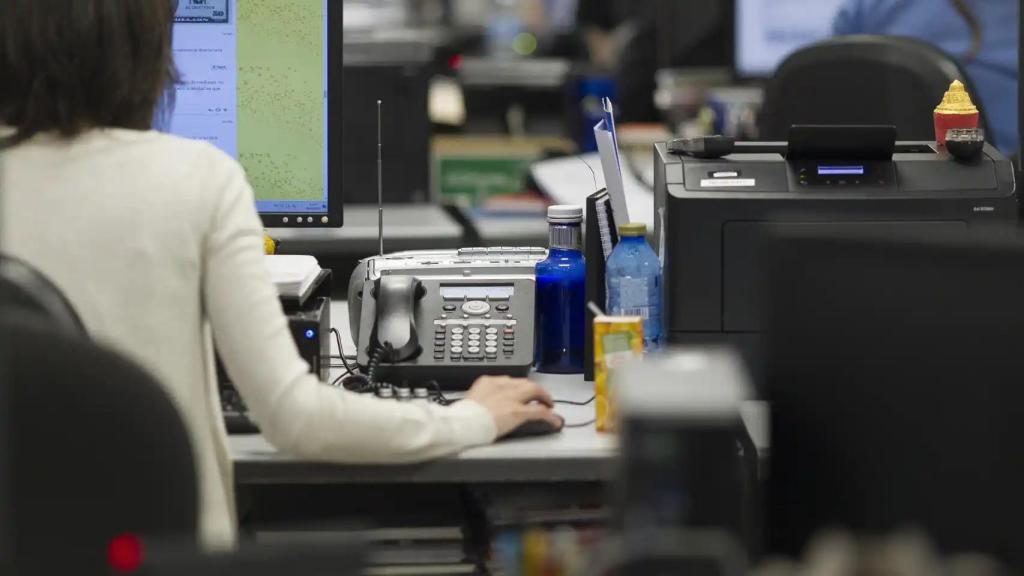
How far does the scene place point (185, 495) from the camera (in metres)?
1.29

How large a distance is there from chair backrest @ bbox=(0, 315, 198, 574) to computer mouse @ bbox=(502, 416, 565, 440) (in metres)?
0.63

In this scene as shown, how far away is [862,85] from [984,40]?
0.45 metres

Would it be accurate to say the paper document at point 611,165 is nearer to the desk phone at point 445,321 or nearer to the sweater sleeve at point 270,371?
the desk phone at point 445,321

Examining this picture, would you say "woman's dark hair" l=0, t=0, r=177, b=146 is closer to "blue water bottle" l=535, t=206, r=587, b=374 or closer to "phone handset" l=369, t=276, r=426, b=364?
"phone handset" l=369, t=276, r=426, b=364

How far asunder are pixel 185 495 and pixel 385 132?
2.73m

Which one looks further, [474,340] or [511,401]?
[474,340]

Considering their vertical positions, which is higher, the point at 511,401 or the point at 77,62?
the point at 77,62

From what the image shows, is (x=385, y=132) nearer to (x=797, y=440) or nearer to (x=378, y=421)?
(x=378, y=421)

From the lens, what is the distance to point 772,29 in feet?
16.6

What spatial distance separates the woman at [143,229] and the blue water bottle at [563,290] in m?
0.54

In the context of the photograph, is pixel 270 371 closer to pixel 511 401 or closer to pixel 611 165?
pixel 511 401

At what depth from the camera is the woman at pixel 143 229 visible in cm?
164

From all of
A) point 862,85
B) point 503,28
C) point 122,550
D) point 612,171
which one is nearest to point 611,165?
point 612,171

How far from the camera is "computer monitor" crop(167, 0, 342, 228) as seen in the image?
2207 millimetres
